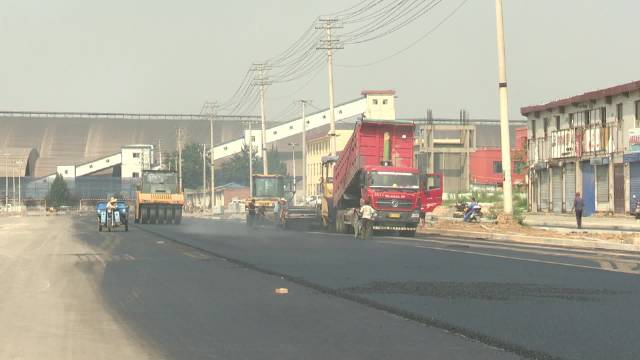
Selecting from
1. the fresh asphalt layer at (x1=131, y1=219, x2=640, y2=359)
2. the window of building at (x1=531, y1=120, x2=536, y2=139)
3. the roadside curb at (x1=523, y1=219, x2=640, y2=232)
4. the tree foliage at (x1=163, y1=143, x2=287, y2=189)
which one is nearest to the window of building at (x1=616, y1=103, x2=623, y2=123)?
the roadside curb at (x1=523, y1=219, x2=640, y2=232)

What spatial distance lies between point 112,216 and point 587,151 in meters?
28.9

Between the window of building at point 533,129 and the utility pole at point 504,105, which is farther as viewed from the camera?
the window of building at point 533,129

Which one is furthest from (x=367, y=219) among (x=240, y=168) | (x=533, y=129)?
(x=240, y=168)

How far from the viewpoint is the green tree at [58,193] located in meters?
138

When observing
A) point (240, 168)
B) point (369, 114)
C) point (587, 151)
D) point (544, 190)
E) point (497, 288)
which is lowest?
point (497, 288)

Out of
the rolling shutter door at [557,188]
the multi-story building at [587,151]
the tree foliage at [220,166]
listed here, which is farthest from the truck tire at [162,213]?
the tree foliage at [220,166]

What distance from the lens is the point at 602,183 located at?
52375 mm

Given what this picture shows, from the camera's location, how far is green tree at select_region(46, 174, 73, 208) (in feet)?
454

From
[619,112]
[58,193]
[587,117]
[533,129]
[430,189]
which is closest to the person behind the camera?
[430,189]

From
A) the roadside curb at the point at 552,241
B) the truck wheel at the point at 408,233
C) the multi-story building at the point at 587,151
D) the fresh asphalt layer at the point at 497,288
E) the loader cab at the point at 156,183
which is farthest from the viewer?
Answer: the loader cab at the point at 156,183

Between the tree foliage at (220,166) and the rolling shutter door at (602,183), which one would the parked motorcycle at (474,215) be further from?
the tree foliage at (220,166)

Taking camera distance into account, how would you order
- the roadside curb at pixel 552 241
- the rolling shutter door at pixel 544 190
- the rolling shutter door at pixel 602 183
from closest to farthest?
the roadside curb at pixel 552 241
the rolling shutter door at pixel 602 183
the rolling shutter door at pixel 544 190

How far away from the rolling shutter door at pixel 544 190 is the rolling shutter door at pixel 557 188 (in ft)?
3.13

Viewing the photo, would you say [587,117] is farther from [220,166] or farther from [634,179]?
[220,166]
